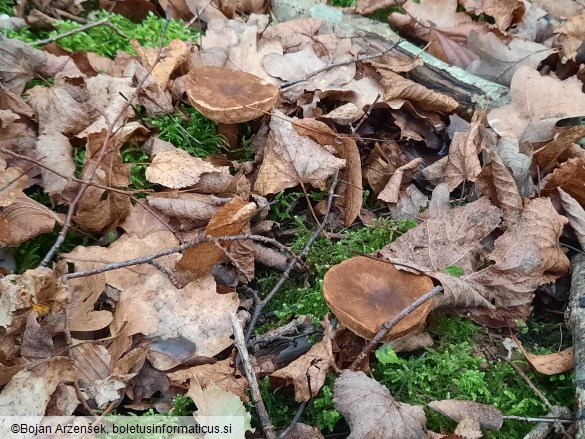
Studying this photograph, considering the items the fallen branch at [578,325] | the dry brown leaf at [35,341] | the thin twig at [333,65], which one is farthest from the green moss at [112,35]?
the fallen branch at [578,325]

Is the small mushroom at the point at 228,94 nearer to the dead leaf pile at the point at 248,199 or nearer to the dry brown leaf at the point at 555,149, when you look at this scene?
the dead leaf pile at the point at 248,199

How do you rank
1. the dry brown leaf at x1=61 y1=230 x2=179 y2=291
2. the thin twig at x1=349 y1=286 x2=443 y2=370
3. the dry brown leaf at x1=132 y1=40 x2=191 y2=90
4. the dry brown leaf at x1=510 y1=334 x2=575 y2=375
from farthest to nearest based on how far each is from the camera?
the dry brown leaf at x1=132 y1=40 x2=191 y2=90 < the dry brown leaf at x1=61 y1=230 x2=179 y2=291 < the dry brown leaf at x1=510 y1=334 x2=575 y2=375 < the thin twig at x1=349 y1=286 x2=443 y2=370

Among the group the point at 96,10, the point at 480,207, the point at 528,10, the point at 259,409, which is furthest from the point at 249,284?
the point at 528,10

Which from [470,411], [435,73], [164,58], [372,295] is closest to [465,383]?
[470,411]

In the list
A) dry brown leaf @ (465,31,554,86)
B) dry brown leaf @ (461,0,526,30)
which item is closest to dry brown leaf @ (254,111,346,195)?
dry brown leaf @ (465,31,554,86)

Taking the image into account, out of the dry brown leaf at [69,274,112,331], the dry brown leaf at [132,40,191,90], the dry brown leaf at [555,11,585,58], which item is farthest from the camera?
the dry brown leaf at [555,11,585,58]

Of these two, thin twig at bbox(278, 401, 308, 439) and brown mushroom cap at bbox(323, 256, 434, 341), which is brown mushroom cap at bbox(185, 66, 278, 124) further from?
thin twig at bbox(278, 401, 308, 439)
